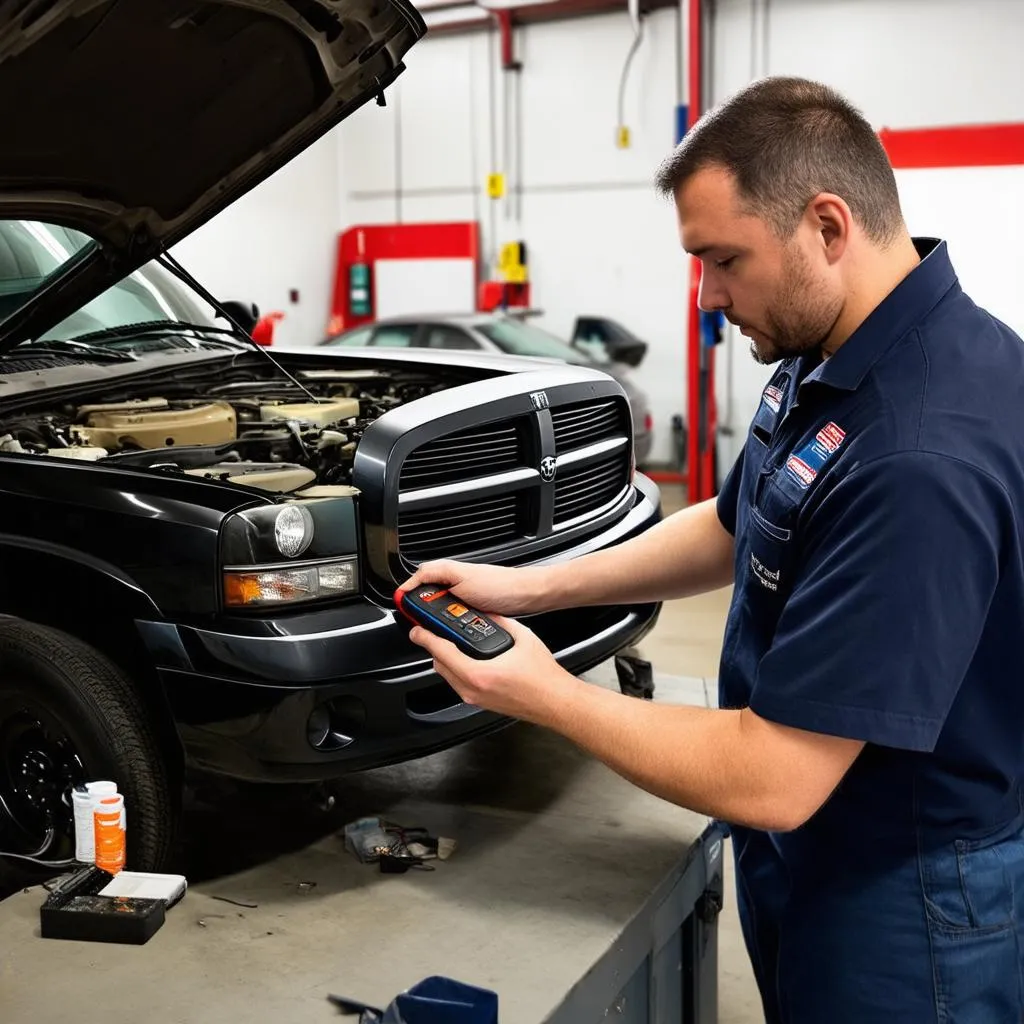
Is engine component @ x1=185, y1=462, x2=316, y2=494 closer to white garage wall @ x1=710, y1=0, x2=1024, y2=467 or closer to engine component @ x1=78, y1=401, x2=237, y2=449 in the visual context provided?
engine component @ x1=78, y1=401, x2=237, y2=449

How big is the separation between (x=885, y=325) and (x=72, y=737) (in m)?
1.71

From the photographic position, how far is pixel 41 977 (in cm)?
200

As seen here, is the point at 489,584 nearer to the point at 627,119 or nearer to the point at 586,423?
the point at 586,423

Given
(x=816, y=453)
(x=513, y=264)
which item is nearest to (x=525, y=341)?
(x=513, y=264)

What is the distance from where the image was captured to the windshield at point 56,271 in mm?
3100

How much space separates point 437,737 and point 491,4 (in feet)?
30.1

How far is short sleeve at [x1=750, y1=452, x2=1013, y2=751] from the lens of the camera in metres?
1.37

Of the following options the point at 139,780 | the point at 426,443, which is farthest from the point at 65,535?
the point at 426,443

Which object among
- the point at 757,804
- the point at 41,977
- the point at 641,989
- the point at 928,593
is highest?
the point at 928,593

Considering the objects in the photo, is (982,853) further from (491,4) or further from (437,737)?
(491,4)

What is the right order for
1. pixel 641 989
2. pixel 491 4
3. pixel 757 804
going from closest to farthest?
pixel 757 804 < pixel 641 989 < pixel 491 4

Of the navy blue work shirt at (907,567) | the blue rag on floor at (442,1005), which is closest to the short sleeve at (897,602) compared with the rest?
the navy blue work shirt at (907,567)

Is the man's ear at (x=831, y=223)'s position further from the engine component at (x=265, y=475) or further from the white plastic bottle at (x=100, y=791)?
the white plastic bottle at (x=100, y=791)

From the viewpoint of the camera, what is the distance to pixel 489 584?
2.11 m
